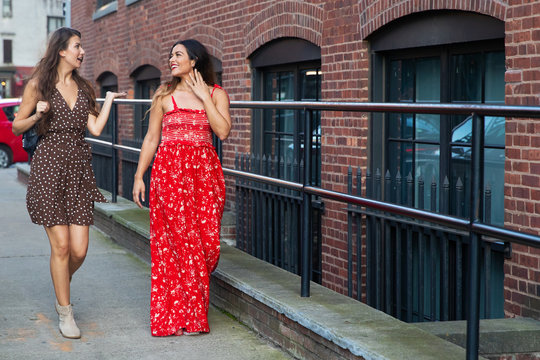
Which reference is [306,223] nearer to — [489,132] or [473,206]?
[473,206]

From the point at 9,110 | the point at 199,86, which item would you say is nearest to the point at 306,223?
the point at 199,86


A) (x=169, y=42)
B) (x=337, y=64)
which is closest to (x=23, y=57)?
(x=169, y=42)

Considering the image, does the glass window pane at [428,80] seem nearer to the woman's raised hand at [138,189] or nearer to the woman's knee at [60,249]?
the woman's raised hand at [138,189]

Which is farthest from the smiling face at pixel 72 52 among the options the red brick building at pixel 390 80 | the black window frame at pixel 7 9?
the black window frame at pixel 7 9

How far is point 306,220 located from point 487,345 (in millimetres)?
1119

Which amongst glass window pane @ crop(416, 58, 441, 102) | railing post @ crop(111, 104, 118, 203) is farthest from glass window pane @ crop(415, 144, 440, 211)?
railing post @ crop(111, 104, 118, 203)

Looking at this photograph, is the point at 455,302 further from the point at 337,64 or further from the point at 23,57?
the point at 23,57

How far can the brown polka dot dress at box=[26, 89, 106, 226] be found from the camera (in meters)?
5.02

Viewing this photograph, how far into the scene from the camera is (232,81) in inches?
379

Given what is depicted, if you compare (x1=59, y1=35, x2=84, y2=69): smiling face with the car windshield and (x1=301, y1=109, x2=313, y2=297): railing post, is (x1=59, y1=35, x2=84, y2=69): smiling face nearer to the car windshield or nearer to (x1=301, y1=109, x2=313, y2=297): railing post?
(x1=301, y1=109, x2=313, y2=297): railing post

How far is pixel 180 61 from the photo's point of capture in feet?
16.3

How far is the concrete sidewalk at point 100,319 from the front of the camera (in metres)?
4.72

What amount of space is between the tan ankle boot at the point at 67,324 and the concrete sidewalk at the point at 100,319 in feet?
0.12

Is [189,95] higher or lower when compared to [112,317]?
higher
